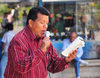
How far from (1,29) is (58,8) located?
1.72m

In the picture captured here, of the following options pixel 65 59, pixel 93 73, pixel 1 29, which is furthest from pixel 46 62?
pixel 1 29

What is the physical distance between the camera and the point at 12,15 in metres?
6.90

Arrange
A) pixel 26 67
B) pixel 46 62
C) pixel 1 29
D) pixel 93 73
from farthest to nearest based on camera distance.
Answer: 1. pixel 1 29
2. pixel 93 73
3. pixel 46 62
4. pixel 26 67

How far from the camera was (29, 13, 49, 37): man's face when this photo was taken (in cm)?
234

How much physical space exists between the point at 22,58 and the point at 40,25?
0.39m

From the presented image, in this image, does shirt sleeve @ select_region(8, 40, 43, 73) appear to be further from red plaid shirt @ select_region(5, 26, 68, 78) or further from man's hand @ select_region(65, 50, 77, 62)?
man's hand @ select_region(65, 50, 77, 62)

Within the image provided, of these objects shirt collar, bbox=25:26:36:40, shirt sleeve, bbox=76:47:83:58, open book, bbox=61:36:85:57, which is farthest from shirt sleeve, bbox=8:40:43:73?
shirt sleeve, bbox=76:47:83:58

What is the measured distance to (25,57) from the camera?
2162 millimetres

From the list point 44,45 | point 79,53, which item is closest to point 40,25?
point 44,45

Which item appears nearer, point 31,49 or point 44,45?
point 44,45

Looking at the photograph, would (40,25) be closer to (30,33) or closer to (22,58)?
(30,33)

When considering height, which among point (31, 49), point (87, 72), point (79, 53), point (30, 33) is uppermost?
point (30, 33)

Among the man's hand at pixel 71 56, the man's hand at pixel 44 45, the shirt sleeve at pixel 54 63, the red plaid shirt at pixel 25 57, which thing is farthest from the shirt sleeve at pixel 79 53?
the man's hand at pixel 44 45

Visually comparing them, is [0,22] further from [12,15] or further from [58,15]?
[58,15]
